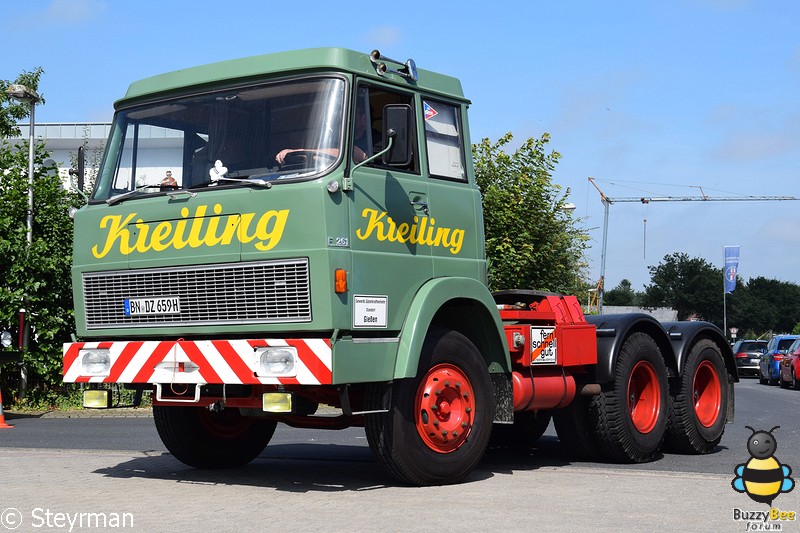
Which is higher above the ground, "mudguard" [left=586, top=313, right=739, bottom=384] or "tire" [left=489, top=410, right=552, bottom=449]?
"mudguard" [left=586, top=313, right=739, bottom=384]

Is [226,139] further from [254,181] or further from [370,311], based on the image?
[370,311]

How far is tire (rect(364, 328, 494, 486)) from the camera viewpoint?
8.17m

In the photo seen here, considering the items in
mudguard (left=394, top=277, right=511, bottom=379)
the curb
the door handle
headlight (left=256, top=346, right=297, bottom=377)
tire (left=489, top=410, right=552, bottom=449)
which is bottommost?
the curb

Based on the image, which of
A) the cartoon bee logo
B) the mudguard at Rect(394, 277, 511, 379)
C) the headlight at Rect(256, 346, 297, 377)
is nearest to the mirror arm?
the mudguard at Rect(394, 277, 511, 379)

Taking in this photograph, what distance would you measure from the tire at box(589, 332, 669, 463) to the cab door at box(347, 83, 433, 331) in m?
2.59

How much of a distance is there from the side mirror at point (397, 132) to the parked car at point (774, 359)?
2991 cm

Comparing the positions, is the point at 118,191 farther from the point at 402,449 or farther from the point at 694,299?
the point at 694,299

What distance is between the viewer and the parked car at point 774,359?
36.2 metres

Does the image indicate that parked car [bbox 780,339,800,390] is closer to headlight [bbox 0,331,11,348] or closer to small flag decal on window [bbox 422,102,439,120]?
headlight [bbox 0,331,11,348]

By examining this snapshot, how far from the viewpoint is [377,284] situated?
8.17 meters

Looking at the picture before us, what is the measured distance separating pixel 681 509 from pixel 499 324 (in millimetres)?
2335

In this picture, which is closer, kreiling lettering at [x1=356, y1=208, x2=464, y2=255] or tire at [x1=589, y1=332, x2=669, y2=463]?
kreiling lettering at [x1=356, y1=208, x2=464, y2=255]

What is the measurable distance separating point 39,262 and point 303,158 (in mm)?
11516

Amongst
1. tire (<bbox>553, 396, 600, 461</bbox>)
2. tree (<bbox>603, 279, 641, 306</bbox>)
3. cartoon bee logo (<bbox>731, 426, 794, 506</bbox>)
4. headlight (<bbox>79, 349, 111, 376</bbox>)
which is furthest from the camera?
tree (<bbox>603, 279, 641, 306</bbox>)
